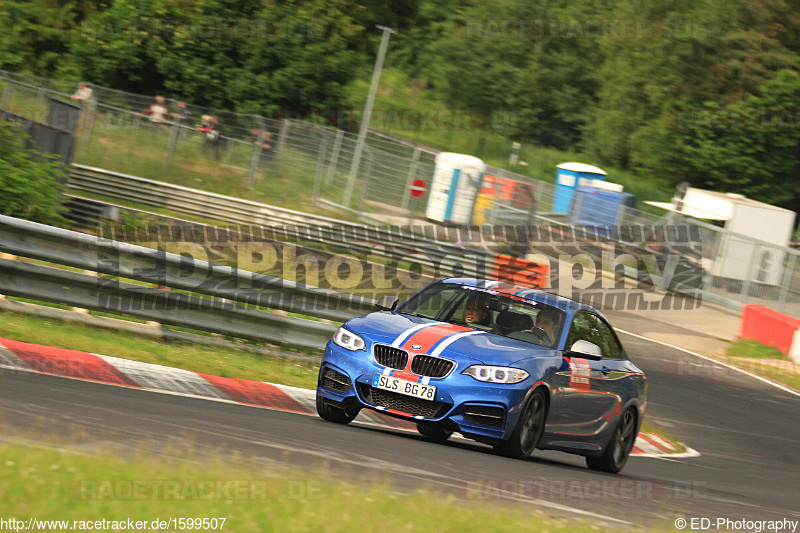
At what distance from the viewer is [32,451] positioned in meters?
4.64

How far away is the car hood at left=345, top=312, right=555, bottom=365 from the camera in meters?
8.19

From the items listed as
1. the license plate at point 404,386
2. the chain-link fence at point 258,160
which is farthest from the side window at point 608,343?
the chain-link fence at point 258,160

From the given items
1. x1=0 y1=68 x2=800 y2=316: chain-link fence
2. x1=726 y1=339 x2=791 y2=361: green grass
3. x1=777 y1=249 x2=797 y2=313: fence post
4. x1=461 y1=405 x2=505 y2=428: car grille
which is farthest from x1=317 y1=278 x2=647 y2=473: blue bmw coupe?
x1=777 y1=249 x2=797 y2=313: fence post

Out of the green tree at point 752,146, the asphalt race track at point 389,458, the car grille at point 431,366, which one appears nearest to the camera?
the asphalt race track at point 389,458

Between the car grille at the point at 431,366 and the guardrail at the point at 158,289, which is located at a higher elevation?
the car grille at the point at 431,366

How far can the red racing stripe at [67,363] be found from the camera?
8492mm

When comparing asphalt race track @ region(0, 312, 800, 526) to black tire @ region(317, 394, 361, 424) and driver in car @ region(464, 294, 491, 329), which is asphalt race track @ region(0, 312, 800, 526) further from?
driver in car @ region(464, 294, 491, 329)

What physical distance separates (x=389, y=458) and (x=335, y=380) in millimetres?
1882

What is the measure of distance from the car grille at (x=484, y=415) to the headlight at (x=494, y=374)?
8.4 inches

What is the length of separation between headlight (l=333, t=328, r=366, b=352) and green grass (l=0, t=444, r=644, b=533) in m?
3.05

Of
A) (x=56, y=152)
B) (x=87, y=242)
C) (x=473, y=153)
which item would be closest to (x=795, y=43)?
(x=473, y=153)

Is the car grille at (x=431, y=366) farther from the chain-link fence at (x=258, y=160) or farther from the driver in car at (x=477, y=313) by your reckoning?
the chain-link fence at (x=258, y=160)

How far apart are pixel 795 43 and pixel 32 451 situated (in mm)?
57102

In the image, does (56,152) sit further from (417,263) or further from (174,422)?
(174,422)
